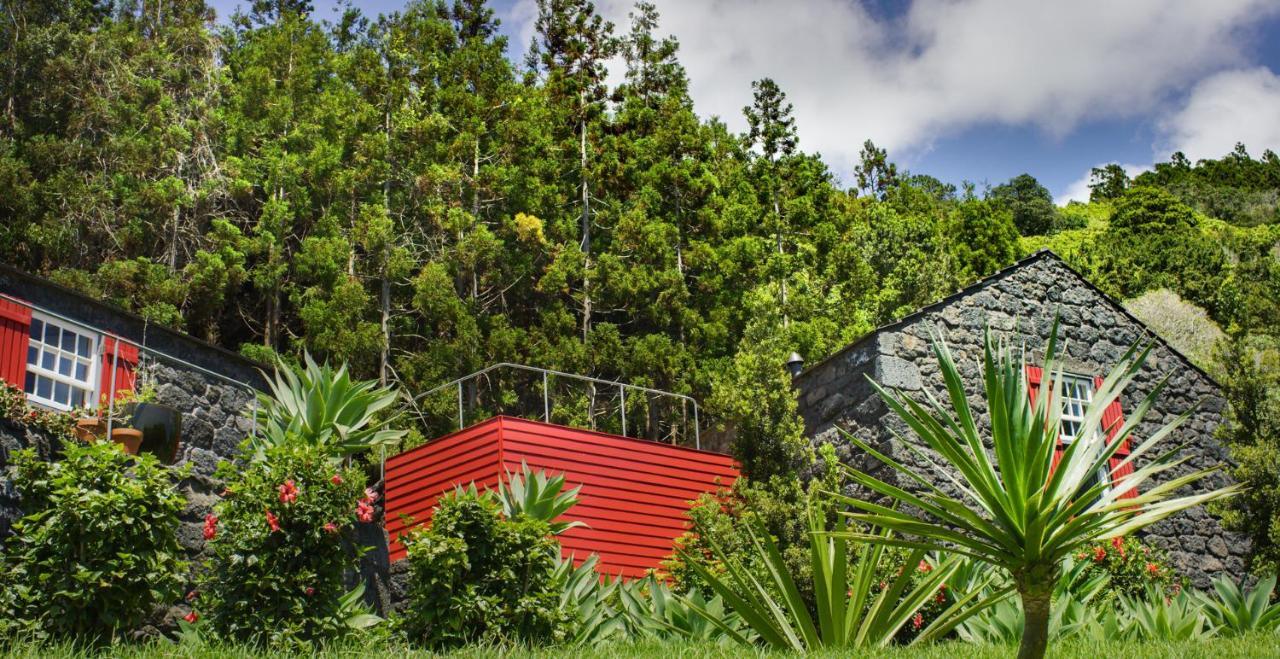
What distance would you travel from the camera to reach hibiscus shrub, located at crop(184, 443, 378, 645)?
7.98m

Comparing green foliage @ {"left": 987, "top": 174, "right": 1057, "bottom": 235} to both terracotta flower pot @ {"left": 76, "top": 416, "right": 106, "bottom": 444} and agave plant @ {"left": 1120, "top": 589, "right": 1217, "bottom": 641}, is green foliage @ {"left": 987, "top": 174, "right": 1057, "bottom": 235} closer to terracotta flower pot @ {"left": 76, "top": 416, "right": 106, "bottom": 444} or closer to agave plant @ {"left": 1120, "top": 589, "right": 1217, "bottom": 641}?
agave plant @ {"left": 1120, "top": 589, "right": 1217, "bottom": 641}

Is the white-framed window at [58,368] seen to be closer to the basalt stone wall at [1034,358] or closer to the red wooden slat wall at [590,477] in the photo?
the red wooden slat wall at [590,477]

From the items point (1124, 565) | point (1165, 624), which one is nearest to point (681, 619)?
point (1165, 624)

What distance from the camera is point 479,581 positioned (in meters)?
8.19

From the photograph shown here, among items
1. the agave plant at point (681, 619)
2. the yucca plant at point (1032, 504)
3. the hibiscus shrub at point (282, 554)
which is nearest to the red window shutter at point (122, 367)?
the hibiscus shrub at point (282, 554)

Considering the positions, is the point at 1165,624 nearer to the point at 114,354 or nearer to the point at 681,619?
the point at 681,619

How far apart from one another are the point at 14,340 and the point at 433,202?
11.8 metres

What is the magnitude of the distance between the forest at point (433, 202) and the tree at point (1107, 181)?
24.2 meters

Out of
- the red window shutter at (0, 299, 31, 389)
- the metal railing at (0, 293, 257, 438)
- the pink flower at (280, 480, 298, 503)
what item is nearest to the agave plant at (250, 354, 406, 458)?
the metal railing at (0, 293, 257, 438)

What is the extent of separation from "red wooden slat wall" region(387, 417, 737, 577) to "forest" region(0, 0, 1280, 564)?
4956 mm

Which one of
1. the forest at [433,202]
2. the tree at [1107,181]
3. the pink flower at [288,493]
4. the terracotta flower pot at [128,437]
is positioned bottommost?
the pink flower at [288,493]

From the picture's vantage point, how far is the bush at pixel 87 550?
6.93 m

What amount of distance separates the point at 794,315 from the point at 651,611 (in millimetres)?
14034

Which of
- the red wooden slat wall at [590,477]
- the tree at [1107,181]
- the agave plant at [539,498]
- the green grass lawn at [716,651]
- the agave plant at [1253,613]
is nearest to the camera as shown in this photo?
the green grass lawn at [716,651]
